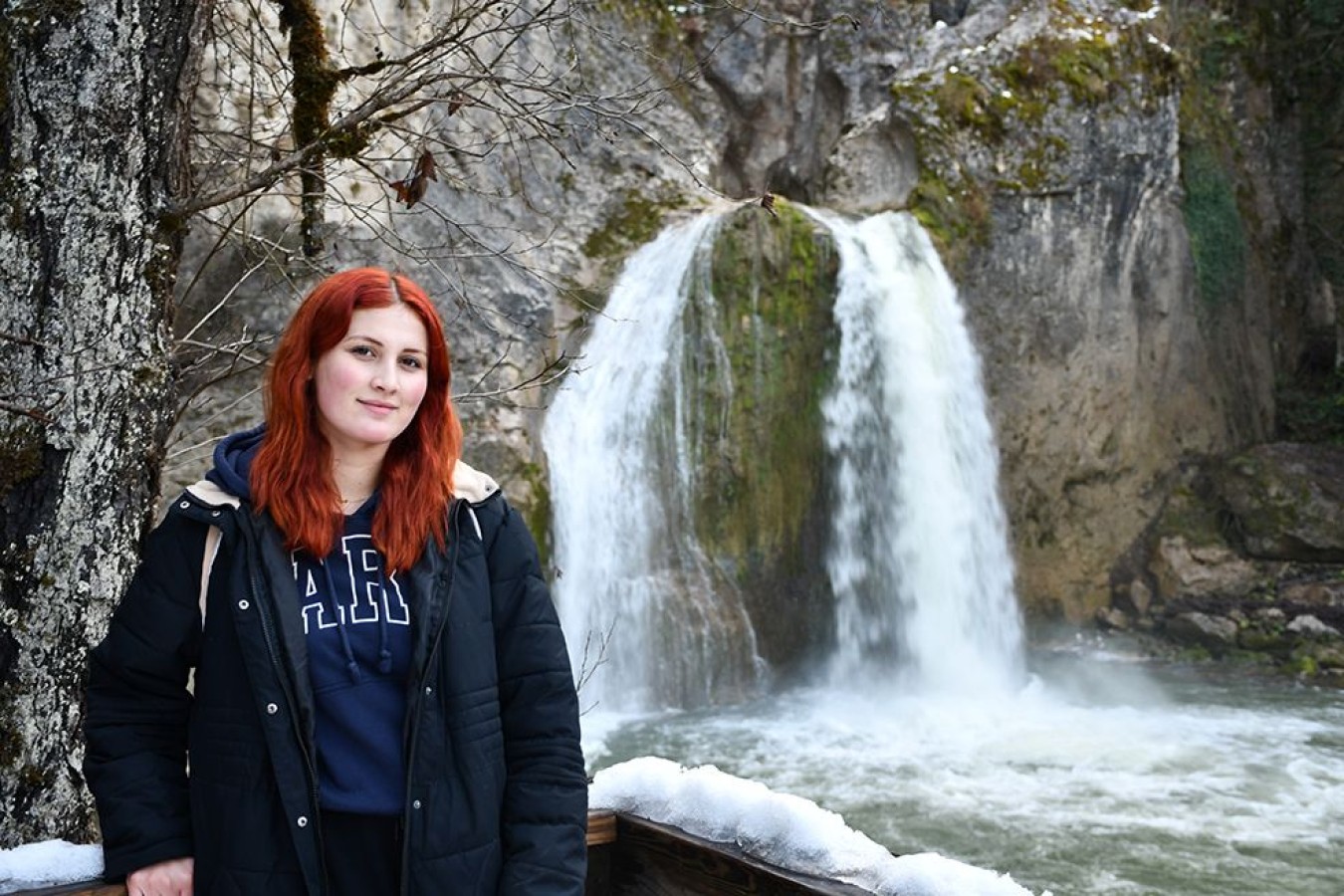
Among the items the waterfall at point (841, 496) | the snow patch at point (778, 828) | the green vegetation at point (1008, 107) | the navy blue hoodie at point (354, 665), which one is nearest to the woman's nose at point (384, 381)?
the navy blue hoodie at point (354, 665)

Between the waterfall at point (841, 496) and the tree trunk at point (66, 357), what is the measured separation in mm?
6109

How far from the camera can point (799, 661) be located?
403 inches

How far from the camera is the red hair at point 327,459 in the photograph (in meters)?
2.02

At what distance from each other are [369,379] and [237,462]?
0.26m

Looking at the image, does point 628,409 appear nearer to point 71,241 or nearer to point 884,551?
point 884,551

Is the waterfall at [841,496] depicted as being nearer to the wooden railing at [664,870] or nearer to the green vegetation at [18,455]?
the wooden railing at [664,870]

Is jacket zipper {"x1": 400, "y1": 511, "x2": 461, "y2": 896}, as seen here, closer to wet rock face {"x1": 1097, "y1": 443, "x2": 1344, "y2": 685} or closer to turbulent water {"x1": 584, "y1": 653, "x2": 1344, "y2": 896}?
turbulent water {"x1": 584, "y1": 653, "x2": 1344, "y2": 896}

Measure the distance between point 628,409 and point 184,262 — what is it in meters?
3.25

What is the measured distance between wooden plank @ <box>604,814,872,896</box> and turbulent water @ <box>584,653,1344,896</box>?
12.6 feet

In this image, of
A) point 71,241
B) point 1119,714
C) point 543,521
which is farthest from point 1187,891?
point 71,241

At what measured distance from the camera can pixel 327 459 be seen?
7.00ft

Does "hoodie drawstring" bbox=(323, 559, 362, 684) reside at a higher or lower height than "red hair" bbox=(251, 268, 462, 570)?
lower

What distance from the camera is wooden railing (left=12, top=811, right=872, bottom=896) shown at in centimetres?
207

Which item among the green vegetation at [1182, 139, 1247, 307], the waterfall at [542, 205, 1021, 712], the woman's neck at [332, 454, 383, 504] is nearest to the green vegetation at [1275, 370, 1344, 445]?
the green vegetation at [1182, 139, 1247, 307]
